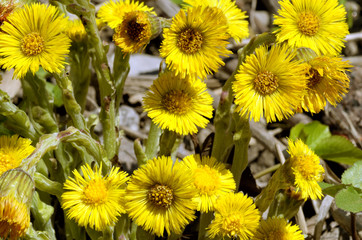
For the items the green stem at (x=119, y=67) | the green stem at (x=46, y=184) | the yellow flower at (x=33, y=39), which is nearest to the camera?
the yellow flower at (x=33, y=39)

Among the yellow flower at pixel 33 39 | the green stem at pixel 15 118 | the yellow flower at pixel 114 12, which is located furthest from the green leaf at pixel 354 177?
the green stem at pixel 15 118

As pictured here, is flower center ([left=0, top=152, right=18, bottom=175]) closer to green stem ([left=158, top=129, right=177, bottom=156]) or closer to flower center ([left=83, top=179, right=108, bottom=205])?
flower center ([left=83, top=179, right=108, bottom=205])

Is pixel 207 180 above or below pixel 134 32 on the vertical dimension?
below

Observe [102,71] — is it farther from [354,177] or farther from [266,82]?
[354,177]

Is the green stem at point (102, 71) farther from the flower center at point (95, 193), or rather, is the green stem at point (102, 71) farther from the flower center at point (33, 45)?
the flower center at point (95, 193)

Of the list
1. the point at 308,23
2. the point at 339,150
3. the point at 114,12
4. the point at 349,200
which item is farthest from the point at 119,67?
the point at 339,150

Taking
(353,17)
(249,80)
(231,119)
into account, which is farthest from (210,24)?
(353,17)

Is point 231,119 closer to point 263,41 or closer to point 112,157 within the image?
point 263,41
